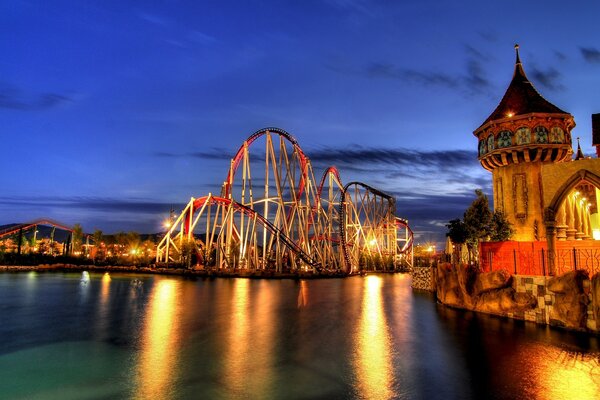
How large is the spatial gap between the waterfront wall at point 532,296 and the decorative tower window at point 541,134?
24.0 feet

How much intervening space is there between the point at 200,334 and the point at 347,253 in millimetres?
33100

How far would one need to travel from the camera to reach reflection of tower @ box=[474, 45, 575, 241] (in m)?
19.0

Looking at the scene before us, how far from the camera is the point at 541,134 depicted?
62.7ft

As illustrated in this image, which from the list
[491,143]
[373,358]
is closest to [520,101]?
[491,143]

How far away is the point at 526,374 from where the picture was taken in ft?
28.0

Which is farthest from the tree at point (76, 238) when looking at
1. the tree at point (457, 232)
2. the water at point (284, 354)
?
the tree at point (457, 232)

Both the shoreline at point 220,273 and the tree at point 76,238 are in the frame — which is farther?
the tree at point 76,238

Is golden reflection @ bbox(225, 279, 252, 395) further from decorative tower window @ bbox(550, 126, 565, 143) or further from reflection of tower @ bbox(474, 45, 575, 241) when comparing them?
decorative tower window @ bbox(550, 126, 565, 143)

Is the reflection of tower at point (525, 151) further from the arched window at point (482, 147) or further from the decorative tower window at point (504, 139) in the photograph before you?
the arched window at point (482, 147)

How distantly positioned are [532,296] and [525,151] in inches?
324

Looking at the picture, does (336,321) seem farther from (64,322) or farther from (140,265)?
(140,265)

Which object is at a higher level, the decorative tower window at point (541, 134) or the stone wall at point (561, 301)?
the decorative tower window at point (541, 134)

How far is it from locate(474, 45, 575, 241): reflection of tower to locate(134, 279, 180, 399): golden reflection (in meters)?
15.7

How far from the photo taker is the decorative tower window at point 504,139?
1962cm
